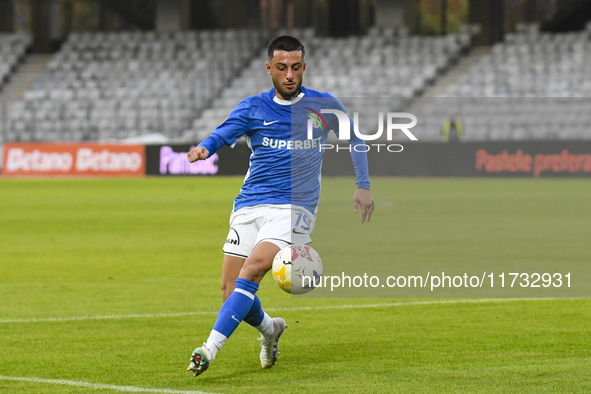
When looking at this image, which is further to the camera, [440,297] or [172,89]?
[172,89]

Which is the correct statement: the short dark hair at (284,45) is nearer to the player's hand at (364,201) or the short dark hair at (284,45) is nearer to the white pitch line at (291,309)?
the player's hand at (364,201)

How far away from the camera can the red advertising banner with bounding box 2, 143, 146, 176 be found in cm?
3212

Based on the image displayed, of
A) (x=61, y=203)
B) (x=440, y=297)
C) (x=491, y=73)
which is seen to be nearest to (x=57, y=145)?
(x=61, y=203)

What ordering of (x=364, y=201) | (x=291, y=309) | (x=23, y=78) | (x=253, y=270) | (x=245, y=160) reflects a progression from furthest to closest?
(x=23, y=78) < (x=245, y=160) < (x=291, y=309) < (x=364, y=201) < (x=253, y=270)

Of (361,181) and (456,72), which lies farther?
(456,72)

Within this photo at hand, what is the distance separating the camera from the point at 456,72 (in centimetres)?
3597

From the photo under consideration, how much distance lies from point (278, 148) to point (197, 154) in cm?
72

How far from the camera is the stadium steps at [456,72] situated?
34844mm

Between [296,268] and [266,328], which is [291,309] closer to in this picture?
[266,328]

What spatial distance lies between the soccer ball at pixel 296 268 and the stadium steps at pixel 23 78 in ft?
118

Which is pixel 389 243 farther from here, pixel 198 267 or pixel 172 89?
pixel 172 89

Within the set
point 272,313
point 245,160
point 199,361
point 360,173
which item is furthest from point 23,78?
point 199,361

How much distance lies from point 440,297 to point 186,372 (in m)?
3.61

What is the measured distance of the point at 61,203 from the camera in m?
21.0
